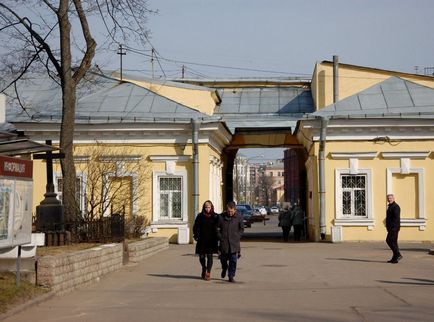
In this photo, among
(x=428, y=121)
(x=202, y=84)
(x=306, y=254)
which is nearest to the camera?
(x=306, y=254)

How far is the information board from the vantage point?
11656mm

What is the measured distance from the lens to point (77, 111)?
33.3m

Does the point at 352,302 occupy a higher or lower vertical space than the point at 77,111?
lower

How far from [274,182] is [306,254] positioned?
6492 inches

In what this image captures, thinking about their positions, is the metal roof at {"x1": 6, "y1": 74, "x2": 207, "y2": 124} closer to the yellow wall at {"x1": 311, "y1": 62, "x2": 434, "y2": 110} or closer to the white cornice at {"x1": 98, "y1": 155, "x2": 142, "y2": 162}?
the white cornice at {"x1": 98, "y1": 155, "x2": 142, "y2": 162}

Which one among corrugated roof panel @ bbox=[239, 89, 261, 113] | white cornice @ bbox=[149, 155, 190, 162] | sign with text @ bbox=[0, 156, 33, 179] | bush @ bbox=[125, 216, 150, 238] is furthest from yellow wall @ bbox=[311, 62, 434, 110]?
sign with text @ bbox=[0, 156, 33, 179]

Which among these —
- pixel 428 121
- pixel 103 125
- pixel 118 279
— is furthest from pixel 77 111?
pixel 118 279

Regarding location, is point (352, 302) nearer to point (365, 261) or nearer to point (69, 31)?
point (365, 261)

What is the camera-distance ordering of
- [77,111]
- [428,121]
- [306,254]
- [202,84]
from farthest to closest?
[202,84] < [77,111] < [428,121] < [306,254]

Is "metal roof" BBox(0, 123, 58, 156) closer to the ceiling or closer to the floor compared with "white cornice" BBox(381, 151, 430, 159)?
closer to the floor

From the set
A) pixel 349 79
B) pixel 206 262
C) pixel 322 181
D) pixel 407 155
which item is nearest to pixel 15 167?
pixel 206 262

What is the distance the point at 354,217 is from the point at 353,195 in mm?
903

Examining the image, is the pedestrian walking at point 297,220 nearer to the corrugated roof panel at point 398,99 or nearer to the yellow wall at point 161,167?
the yellow wall at point 161,167

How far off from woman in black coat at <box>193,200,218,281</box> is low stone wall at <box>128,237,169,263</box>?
412 cm
